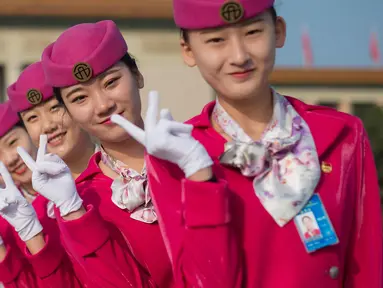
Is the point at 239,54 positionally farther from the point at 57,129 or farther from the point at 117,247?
the point at 57,129

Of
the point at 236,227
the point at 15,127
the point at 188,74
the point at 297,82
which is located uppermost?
the point at 236,227

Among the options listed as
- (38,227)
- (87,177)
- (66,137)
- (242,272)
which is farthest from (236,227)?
(66,137)

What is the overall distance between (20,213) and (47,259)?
0.20 meters

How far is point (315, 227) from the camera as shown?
2.79 m

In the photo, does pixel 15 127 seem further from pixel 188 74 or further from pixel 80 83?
pixel 188 74

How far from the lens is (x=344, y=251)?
2926 mm

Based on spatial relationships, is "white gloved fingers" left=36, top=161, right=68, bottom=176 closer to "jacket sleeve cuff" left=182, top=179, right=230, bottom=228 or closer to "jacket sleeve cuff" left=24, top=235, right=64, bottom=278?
"jacket sleeve cuff" left=24, top=235, right=64, bottom=278

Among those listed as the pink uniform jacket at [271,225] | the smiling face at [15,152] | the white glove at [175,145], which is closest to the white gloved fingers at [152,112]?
the white glove at [175,145]

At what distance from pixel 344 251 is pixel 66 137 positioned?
63.4 inches

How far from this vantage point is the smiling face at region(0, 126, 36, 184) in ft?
15.4

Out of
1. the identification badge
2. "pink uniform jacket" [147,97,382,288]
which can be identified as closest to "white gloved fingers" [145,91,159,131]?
"pink uniform jacket" [147,97,382,288]

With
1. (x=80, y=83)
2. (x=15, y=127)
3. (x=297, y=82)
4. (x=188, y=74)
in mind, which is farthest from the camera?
(x=297, y=82)

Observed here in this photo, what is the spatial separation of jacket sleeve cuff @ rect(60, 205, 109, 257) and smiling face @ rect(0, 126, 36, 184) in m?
1.40

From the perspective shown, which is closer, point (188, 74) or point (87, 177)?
point (87, 177)
